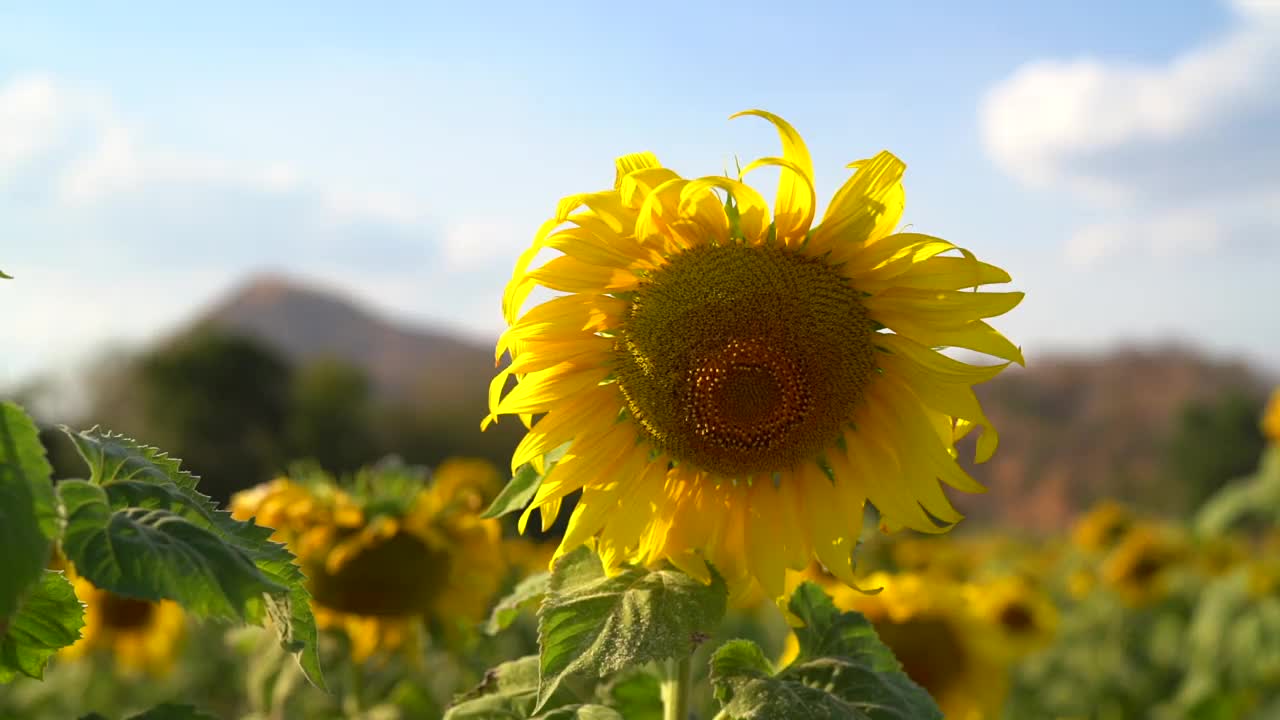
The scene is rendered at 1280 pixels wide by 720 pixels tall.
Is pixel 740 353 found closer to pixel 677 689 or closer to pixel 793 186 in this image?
pixel 793 186

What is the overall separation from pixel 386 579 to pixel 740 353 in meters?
1.96

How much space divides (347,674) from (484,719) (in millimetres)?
1983

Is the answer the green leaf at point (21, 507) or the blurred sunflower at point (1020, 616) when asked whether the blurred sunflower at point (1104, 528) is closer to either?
the blurred sunflower at point (1020, 616)

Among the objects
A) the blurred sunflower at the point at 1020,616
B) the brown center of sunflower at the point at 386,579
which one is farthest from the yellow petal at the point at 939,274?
the blurred sunflower at the point at 1020,616

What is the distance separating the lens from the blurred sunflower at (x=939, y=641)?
169 inches

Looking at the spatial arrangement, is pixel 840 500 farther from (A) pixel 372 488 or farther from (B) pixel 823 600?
(A) pixel 372 488

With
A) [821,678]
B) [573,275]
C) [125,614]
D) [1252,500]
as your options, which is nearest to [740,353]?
[573,275]

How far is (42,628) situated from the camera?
5.65 feet

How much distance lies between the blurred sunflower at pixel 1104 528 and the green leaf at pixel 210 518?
8.94 metres

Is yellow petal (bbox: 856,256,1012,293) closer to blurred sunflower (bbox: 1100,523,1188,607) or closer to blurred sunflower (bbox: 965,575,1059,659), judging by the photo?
blurred sunflower (bbox: 965,575,1059,659)

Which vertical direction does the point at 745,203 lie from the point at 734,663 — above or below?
above

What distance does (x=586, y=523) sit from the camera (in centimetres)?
210

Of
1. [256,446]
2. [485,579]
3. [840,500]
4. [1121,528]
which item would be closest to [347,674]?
[485,579]

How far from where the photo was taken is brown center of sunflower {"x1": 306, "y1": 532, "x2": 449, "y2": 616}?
3660 mm
